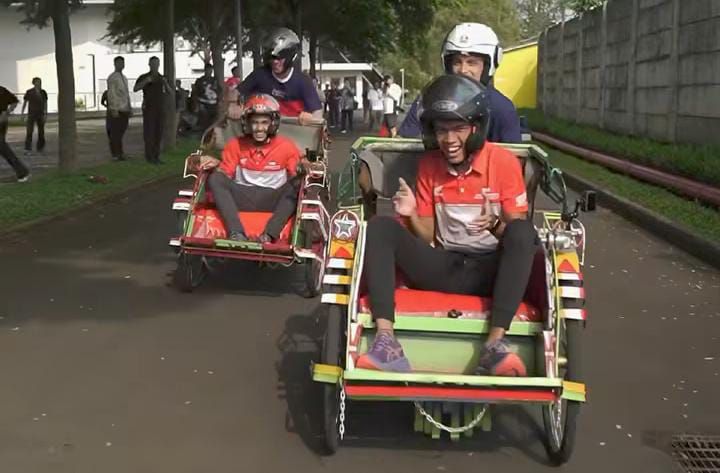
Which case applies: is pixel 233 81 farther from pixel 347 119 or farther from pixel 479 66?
pixel 347 119

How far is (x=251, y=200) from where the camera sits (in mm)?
8359

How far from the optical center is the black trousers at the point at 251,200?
8.05m

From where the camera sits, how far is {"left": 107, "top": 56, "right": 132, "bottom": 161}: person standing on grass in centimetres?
1884

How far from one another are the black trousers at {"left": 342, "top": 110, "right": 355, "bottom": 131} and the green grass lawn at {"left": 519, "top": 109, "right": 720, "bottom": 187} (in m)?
13.2

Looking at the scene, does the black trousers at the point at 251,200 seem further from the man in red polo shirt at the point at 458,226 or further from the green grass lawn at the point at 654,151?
the green grass lawn at the point at 654,151

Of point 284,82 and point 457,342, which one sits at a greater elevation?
point 284,82

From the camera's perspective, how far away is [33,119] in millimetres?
22828

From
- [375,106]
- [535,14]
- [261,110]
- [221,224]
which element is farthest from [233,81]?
[535,14]

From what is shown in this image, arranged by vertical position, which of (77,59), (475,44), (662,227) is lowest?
(662,227)

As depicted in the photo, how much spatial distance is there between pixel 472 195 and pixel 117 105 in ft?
49.1

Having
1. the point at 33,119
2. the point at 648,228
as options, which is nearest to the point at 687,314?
the point at 648,228

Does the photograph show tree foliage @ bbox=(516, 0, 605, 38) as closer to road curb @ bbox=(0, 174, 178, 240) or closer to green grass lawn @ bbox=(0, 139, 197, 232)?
green grass lawn @ bbox=(0, 139, 197, 232)

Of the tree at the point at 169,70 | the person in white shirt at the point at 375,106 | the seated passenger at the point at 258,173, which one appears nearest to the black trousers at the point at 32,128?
the tree at the point at 169,70

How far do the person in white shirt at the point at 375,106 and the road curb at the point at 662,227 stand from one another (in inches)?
930
